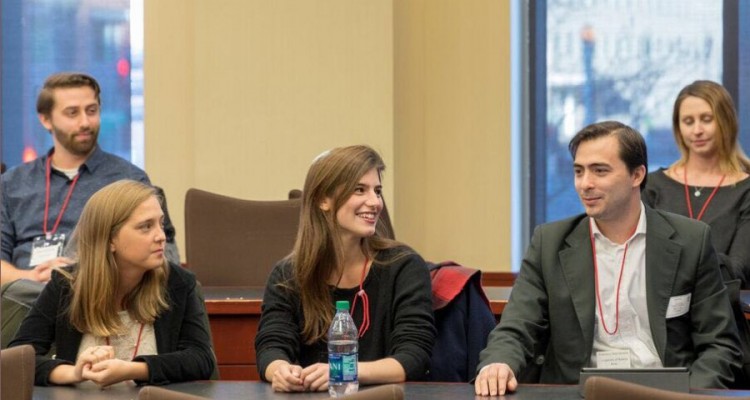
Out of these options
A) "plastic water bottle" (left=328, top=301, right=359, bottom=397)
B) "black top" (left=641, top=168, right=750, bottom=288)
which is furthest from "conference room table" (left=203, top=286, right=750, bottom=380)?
"plastic water bottle" (left=328, top=301, right=359, bottom=397)

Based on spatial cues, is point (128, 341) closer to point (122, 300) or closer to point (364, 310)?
point (122, 300)

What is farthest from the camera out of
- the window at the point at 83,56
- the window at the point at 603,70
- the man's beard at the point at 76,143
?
the window at the point at 83,56

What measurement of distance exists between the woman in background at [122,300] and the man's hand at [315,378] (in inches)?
17.3

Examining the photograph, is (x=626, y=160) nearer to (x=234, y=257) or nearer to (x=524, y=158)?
(x=234, y=257)

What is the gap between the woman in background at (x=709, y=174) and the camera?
198 inches

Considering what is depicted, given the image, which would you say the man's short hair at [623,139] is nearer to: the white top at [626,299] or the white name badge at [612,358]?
the white top at [626,299]

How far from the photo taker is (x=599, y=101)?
7160 mm

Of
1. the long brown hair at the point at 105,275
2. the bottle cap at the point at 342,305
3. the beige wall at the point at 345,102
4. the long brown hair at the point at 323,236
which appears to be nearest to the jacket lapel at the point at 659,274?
the long brown hair at the point at 323,236

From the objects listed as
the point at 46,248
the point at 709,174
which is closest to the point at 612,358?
the point at 709,174

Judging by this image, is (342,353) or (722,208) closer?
(342,353)

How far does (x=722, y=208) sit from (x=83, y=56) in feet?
12.8

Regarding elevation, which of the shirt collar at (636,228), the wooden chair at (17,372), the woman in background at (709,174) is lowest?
the wooden chair at (17,372)

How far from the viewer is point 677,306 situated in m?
3.38

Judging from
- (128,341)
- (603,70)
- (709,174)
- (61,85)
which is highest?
(603,70)
